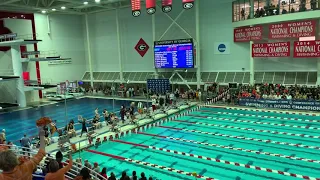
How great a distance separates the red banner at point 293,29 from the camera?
1970 cm

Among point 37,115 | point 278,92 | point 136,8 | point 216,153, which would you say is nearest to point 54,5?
point 37,115

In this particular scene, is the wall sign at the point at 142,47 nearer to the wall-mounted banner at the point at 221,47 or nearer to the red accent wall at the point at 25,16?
the wall-mounted banner at the point at 221,47

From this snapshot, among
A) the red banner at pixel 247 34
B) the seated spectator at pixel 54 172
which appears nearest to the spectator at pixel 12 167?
the seated spectator at pixel 54 172

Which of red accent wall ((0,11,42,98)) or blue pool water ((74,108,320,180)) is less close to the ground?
red accent wall ((0,11,42,98))

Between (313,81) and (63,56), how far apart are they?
88.0ft

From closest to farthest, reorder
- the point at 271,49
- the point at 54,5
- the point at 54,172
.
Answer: the point at 54,172
the point at 271,49
the point at 54,5

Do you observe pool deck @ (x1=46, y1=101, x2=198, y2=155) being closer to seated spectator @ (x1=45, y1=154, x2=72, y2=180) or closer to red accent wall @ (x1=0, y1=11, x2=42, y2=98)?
seated spectator @ (x1=45, y1=154, x2=72, y2=180)

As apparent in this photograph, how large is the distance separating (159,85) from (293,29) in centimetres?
1138

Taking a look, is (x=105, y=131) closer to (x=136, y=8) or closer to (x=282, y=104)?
(x=136, y=8)

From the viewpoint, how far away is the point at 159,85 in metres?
24.3

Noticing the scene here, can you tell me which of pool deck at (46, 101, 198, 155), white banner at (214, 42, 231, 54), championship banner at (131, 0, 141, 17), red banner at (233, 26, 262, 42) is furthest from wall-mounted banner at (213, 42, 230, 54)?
championship banner at (131, 0, 141, 17)

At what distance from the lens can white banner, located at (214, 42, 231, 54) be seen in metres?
25.8

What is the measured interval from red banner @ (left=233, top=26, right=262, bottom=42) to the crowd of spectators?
13.2ft

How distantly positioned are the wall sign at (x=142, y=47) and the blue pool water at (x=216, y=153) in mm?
15188
